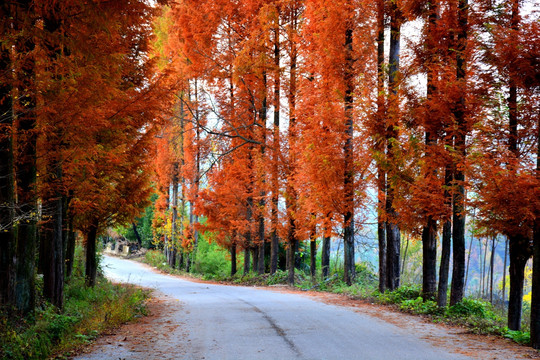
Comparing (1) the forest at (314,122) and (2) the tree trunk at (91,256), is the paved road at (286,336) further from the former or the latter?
(2) the tree trunk at (91,256)

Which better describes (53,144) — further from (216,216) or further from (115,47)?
(216,216)

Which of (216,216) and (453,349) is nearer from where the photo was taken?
(453,349)

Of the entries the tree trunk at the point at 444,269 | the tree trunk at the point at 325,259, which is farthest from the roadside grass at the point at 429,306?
the tree trunk at the point at 325,259

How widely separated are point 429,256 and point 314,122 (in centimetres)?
655

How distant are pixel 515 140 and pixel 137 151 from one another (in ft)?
38.1

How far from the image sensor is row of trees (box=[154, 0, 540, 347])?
30.8 ft

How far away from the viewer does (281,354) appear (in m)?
6.41

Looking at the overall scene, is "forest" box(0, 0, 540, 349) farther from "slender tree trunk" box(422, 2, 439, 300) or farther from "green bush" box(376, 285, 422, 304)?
"green bush" box(376, 285, 422, 304)

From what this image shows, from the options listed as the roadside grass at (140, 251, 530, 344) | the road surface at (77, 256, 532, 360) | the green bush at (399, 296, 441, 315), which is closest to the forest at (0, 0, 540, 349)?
the green bush at (399, 296, 441, 315)

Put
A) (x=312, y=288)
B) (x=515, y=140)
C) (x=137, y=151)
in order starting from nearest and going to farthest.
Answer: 1. (x=515, y=140)
2. (x=137, y=151)
3. (x=312, y=288)

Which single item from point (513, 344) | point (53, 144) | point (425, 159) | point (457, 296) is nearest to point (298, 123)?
point (425, 159)

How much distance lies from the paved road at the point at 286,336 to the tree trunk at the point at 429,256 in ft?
7.83

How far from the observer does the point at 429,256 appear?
473 inches

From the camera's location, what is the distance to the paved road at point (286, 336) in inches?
256
